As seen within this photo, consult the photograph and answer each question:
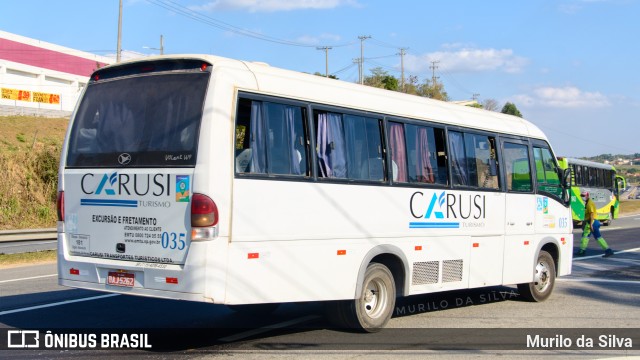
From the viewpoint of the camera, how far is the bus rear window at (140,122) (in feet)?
24.3

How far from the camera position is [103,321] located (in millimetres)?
9219

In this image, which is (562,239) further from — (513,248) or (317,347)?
(317,347)

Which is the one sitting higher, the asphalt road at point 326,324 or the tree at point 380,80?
the tree at point 380,80

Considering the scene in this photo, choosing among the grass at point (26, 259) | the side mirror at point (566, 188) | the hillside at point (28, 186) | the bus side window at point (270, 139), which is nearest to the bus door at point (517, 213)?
the side mirror at point (566, 188)

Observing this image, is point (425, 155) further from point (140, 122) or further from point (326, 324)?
point (140, 122)

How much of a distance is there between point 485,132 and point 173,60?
568 centimetres

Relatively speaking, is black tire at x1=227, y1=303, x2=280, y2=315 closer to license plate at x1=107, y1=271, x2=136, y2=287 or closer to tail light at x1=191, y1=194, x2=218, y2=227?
license plate at x1=107, y1=271, x2=136, y2=287

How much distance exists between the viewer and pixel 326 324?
960cm

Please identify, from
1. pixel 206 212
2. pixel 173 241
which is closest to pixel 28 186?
pixel 173 241

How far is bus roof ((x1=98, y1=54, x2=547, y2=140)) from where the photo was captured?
7805 millimetres

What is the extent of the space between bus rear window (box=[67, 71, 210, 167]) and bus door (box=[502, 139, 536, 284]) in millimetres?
6129

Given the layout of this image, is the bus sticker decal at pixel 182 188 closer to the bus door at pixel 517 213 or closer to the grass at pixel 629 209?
the bus door at pixel 517 213

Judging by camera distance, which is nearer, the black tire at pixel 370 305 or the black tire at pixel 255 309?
the black tire at pixel 370 305

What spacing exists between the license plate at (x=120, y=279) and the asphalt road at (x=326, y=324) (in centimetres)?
73
